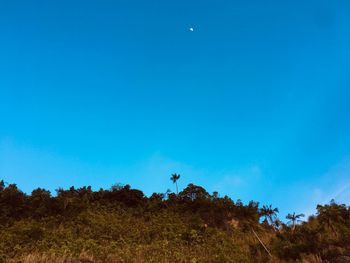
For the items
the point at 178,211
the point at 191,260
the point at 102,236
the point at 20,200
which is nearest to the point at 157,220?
Result: the point at 178,211

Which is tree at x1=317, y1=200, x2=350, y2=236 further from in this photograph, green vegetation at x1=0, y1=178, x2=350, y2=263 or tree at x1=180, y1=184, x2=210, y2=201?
tree at x1=180, y1=184, x2=210, y2=201

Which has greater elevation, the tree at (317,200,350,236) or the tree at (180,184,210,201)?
the tree at (180,184,210,201)

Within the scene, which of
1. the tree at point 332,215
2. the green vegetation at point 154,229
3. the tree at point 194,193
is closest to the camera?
the green vegetation at point 154,229

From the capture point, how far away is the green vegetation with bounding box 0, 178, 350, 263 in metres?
17.1

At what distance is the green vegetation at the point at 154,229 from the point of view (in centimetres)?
1712

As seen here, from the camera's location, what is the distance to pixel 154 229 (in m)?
23.9

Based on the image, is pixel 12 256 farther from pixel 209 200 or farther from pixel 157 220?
pixel 209 200

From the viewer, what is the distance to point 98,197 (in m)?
30.4

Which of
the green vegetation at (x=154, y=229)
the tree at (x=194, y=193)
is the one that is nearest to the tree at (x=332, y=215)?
the green vegetation at (x=154, y=229)

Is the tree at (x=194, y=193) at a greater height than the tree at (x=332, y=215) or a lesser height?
greater

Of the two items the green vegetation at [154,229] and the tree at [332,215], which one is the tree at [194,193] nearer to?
the green vegetation at [154,229]

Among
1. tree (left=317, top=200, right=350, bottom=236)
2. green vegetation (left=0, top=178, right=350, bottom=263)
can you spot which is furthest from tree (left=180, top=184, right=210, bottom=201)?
tree (left=317, top=200, right=350, bottom=236)

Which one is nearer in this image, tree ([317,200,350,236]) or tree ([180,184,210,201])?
tree ([317,200,350,236])

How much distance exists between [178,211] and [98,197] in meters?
8.55
